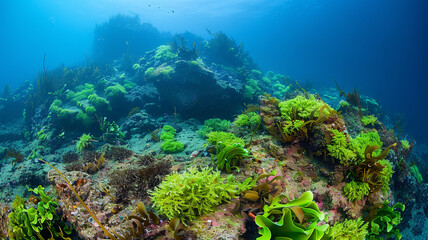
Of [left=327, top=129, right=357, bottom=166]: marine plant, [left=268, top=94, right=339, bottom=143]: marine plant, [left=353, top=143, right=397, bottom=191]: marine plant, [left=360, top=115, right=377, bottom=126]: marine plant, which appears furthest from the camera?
[left=360, top=115, right=377, bottom=126]: marine plant

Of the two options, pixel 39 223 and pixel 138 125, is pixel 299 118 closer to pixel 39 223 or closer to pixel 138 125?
pixel 39 223

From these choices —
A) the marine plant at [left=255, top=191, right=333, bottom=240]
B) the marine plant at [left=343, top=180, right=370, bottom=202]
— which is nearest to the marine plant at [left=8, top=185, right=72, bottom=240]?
the marine plant at [left=255, top=191, right=333, bottom=240]

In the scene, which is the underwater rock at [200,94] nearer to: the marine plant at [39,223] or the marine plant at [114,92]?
the marine plant at [114,92]

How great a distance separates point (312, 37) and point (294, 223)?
136m

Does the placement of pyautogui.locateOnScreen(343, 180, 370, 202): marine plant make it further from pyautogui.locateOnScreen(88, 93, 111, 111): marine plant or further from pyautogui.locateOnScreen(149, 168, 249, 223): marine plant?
pyautogui.locateOnScreen(88, 93, 111, 111): marine plant

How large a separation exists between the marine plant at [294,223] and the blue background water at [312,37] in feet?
120

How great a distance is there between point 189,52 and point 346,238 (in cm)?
1395

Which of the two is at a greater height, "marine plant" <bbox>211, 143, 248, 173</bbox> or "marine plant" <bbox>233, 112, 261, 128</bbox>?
"marine plant" <bbox>233, 112, 261, 128</bbox>

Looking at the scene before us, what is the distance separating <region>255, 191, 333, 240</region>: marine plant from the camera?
1.81m

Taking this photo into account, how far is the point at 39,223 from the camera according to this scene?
3041mm

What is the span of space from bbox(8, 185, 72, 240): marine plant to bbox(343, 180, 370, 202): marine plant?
4.82 meters

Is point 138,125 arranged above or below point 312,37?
below

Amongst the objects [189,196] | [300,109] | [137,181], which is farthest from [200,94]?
[189,196]

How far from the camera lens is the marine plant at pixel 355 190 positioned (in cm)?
317
